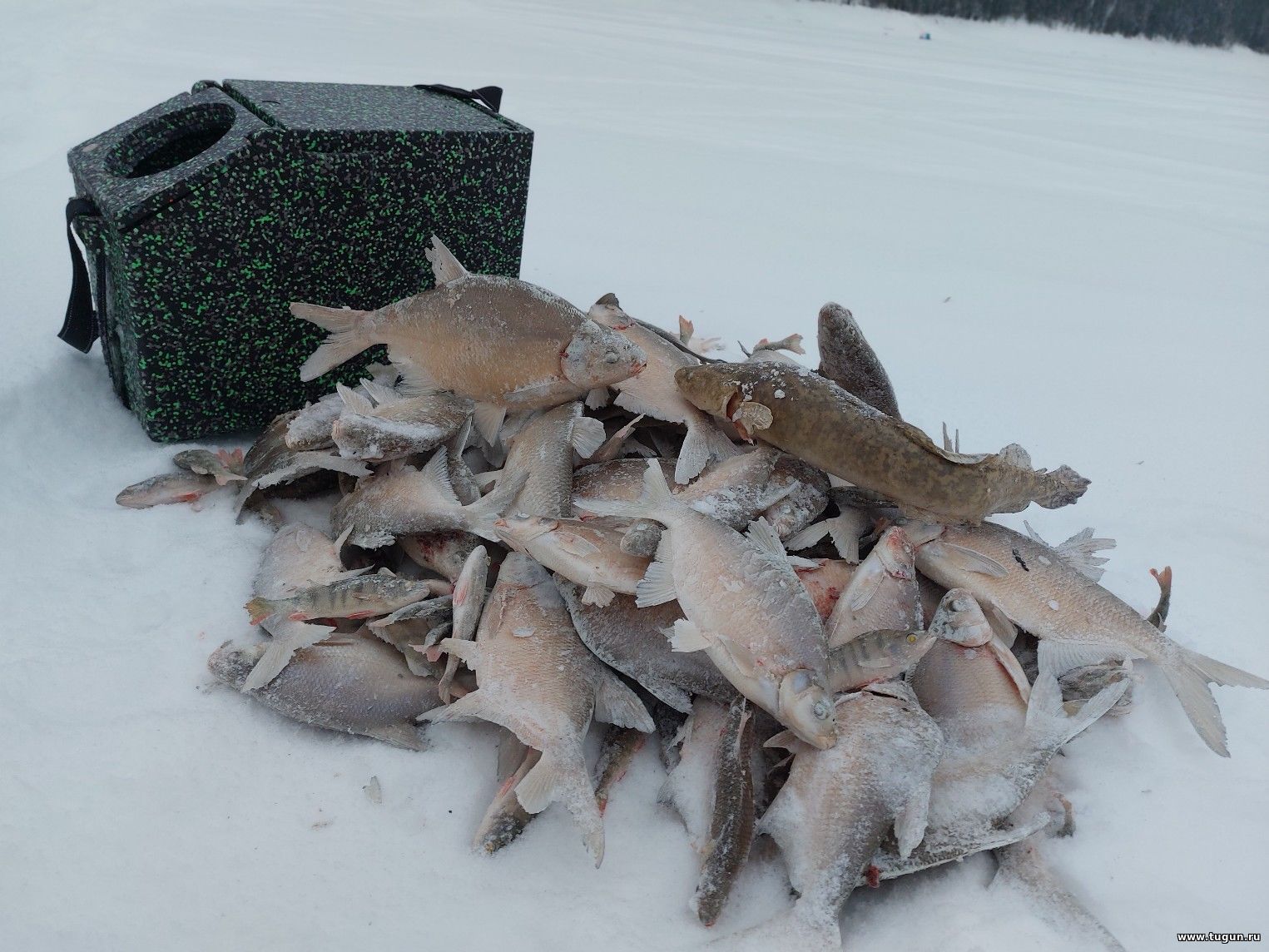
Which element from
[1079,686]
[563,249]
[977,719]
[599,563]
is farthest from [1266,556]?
[563,249]

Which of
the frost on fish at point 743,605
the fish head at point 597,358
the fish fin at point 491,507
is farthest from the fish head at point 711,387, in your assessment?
the fish fin at point 491,507

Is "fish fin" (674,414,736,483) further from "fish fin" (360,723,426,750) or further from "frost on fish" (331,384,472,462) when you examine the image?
"fish fin" (360,723,426,750)

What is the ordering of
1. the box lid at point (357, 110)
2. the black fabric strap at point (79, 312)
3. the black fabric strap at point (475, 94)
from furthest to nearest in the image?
1. the black fabric strap at point (475, 94)
2. the black fabric strap at point (79, 312)
3. the box lid at point (357, 110)

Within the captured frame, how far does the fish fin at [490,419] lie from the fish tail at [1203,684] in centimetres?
157

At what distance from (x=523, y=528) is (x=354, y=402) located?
69 centimetres

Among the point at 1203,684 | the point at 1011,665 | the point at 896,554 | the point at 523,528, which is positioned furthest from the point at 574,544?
the point at 1203,684

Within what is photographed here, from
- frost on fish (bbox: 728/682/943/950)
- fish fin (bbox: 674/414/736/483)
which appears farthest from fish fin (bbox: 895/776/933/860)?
fish fin (bbox: 674/414/736/483)

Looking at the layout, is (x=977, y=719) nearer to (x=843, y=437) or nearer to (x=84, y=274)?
(x=843, y=437)

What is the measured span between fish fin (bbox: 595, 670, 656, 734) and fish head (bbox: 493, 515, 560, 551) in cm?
33

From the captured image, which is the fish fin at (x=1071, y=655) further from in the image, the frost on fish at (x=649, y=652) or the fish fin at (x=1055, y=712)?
the frost on fish at (x=649, y=652)

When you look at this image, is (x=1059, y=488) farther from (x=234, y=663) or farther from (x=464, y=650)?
(x=234, y=663)

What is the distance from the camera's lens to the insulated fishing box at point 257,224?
2.25 metres

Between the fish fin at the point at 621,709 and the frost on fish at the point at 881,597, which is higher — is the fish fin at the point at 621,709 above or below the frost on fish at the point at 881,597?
below

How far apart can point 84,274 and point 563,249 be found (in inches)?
78.7
